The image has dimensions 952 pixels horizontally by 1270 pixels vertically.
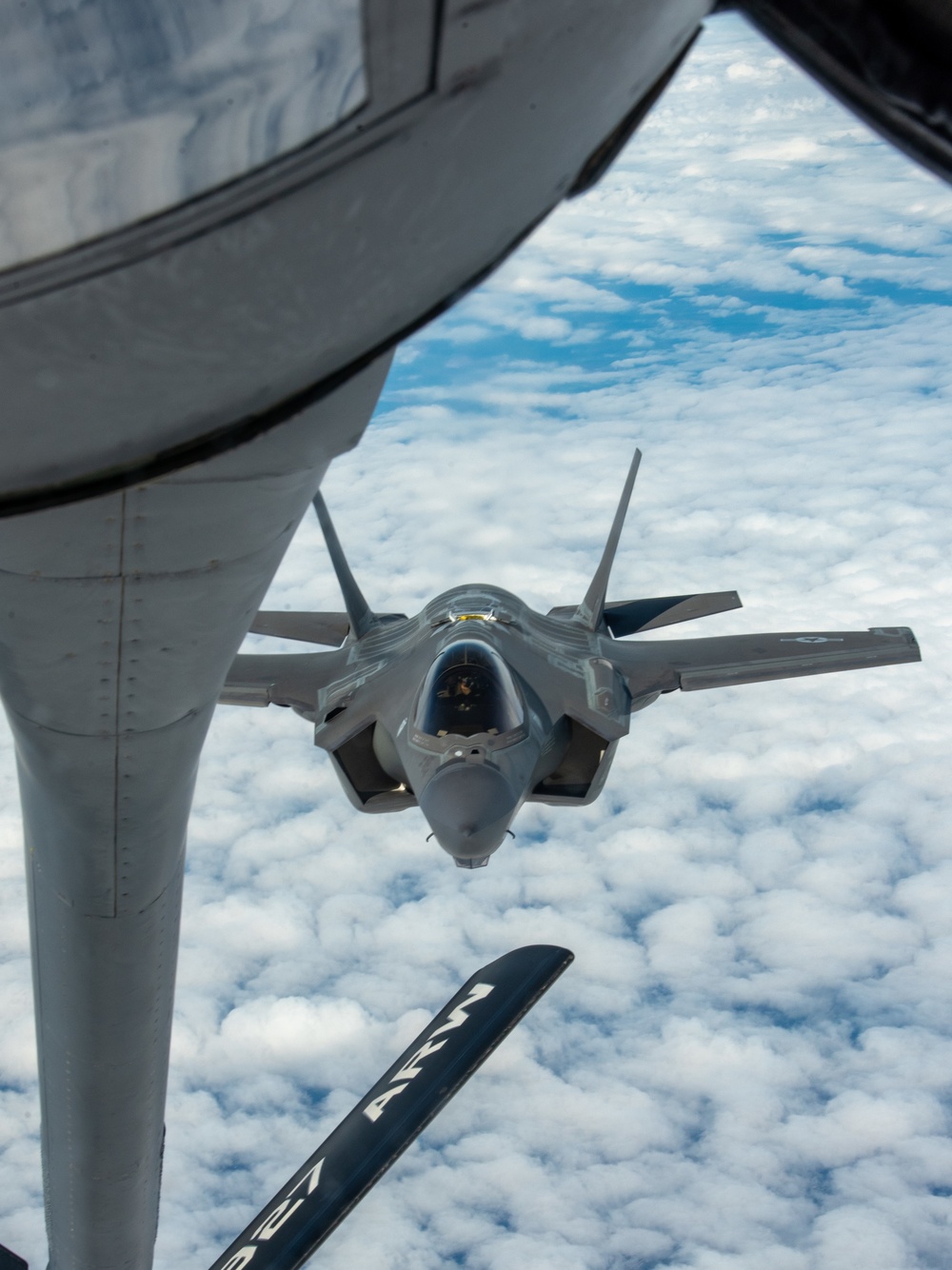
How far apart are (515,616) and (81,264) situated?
16341 mm

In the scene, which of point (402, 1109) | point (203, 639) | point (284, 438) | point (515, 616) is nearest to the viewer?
point (284, 438)

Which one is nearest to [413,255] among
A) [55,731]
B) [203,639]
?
[203,639]

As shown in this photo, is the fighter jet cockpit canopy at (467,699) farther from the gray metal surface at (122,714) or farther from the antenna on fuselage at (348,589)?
the gray metal surface at (122,714)

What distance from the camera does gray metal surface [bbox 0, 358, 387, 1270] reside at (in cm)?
269

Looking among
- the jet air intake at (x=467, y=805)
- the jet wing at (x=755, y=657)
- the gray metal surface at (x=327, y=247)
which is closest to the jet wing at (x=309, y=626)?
the jet wing at (x=755, y=657)

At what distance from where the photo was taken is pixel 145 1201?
26.5 ft

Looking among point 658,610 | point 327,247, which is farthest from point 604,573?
point 327,247

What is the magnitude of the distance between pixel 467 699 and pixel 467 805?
1588 millimetres

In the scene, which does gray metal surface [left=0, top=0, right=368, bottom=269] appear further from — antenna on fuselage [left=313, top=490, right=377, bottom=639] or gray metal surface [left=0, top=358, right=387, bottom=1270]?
antenna on fuselage [left=313, top=490, right=377, bottom=639]

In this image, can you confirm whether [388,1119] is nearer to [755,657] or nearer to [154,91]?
[755,657]

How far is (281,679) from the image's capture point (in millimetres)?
18125

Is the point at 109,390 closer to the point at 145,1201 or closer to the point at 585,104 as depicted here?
the point at 585,104

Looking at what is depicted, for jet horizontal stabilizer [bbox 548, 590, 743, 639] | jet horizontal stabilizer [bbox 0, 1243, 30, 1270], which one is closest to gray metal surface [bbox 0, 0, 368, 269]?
jet horizontal stabilizer [bbox 0, 1243, 30, 1270]

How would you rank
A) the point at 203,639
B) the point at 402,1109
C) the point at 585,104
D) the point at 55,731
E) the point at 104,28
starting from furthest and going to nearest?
1. the point at 402,1109
2. the point at 55,731
3. the point at 203,639
4. the point at 585,104
5. the point at 104,28
